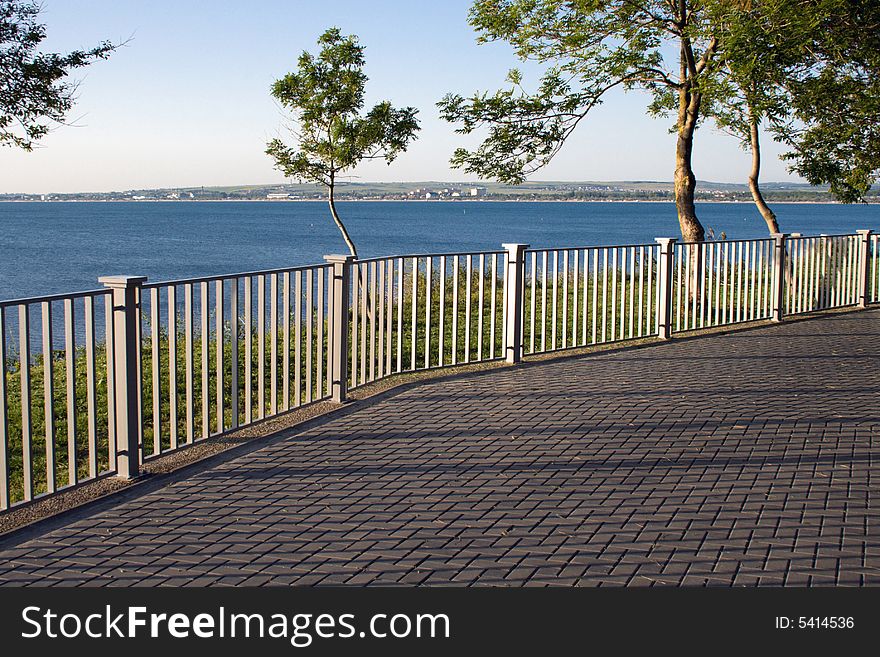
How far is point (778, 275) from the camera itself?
1421cm

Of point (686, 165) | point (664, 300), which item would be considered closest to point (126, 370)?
point (664, 300)

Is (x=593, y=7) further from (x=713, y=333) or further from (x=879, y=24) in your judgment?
(x=713, y=333)

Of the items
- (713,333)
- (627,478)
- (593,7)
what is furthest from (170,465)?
(593,7)

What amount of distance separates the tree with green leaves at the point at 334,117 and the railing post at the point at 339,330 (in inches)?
332

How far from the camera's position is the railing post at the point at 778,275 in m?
14.1

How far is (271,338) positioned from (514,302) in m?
3.76

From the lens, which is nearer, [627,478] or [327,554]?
[327,554]

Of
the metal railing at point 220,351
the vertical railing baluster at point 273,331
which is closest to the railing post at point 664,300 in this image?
the metal railing at point 220,351

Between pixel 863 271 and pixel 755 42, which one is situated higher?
pixel 755 42

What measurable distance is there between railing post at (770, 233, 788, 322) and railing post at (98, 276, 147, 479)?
10.4m

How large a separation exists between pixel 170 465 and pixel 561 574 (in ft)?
9.76

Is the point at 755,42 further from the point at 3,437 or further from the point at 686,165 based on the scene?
the point at 3,437

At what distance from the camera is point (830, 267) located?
15.6m

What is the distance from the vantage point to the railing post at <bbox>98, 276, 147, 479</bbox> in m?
5.95
